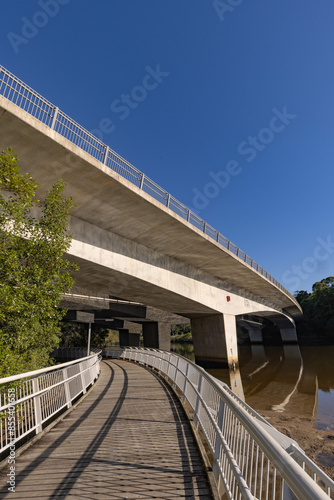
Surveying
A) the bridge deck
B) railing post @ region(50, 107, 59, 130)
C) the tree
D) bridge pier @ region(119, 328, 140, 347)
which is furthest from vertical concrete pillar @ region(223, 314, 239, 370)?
bridge pier @ region(119, 328, 140, 347)

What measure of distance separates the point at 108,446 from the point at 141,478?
145cm

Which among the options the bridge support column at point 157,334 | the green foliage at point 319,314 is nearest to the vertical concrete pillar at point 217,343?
the bridge support column at point 157,334

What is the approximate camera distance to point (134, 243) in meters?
16.5

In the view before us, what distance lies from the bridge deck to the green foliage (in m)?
60.0

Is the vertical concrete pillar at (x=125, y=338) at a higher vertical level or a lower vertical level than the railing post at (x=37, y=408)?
higher

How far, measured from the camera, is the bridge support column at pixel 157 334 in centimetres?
3641

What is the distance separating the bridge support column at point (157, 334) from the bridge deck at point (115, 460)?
97.8ft

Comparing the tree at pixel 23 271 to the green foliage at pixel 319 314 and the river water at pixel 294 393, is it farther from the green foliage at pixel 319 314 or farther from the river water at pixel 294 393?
the green foliage at pixel 319 314

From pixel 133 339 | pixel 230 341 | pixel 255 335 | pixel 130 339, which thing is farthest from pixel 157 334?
pixel 255 335

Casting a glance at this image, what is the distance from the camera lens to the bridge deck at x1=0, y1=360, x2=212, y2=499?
11.5 ft

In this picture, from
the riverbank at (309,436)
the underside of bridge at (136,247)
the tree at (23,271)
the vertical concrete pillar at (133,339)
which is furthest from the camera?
the vertical concrete pillar at (133,339)

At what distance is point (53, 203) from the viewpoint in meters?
8.97

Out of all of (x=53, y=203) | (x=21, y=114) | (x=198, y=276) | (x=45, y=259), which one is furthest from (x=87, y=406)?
(x=198, y=276)

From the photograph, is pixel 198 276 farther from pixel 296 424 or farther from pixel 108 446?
pixel 108 446
